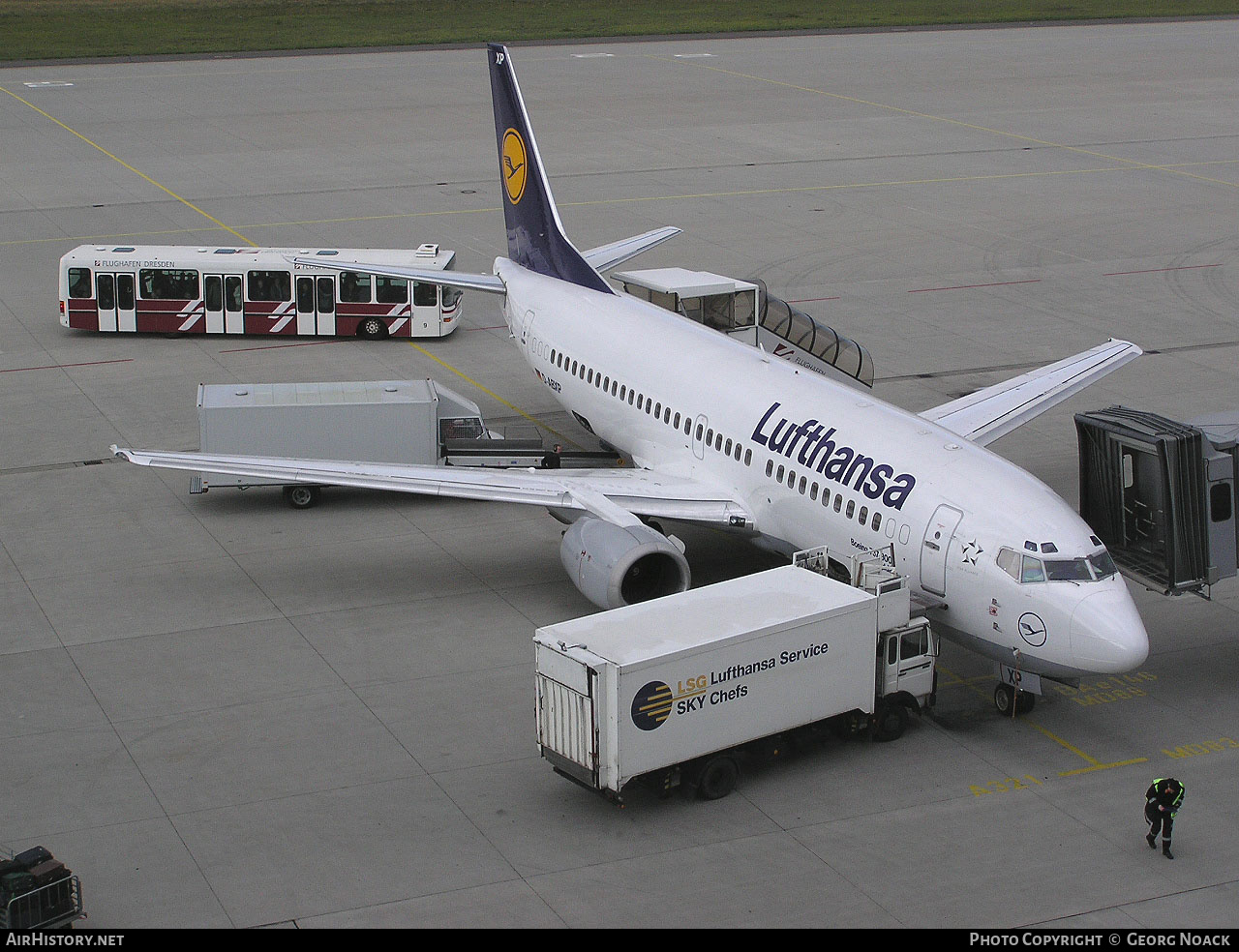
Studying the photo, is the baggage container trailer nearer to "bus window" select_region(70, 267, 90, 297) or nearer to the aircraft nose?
"bus window" select_region(70, 267, 90, 297)

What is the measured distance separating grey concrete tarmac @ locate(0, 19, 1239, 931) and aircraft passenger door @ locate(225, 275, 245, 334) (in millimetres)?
525

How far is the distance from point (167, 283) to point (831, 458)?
2972 cm

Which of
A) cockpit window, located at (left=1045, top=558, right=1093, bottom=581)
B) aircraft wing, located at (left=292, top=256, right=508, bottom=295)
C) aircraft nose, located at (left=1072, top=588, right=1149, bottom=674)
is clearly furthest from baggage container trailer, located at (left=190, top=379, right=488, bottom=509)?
aircraft nose, located at (left=1072, top=588, right=1149, bottom=674)

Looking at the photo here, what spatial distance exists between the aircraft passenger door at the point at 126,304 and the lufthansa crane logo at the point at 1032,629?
35.5 m

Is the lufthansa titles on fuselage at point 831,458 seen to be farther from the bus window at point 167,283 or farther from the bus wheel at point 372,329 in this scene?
the bus window at point 167,283

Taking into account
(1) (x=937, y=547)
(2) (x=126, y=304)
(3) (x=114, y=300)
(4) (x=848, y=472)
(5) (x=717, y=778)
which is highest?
(3) (x=114, y=300)

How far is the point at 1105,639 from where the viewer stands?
1030 inches

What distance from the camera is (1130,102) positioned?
94188 millimetres

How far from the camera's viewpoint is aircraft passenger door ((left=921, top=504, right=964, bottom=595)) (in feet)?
92.0

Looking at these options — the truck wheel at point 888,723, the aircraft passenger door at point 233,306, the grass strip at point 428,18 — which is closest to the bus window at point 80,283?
the aircraft passenger door at point 233,306

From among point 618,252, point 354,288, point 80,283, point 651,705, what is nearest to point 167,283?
point 80,283

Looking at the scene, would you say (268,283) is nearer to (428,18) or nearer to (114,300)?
(114,300)

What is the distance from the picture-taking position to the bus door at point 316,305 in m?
52.5

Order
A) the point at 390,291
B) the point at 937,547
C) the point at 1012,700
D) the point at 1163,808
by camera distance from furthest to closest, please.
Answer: the point at 390,291 → the point at 1012,700 → the point at 937,547 → the point at 1163,808
